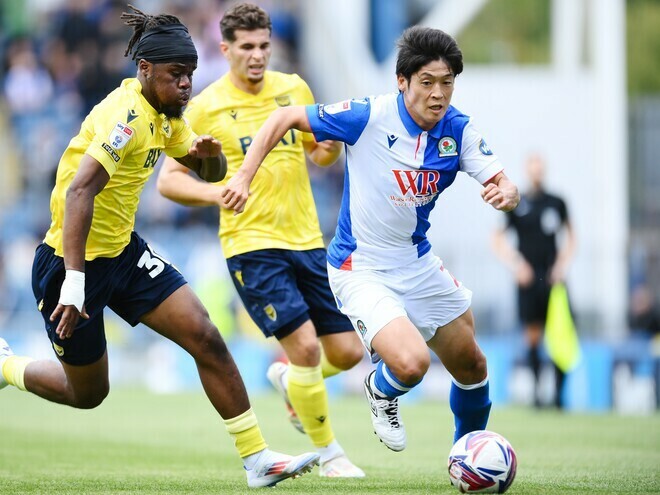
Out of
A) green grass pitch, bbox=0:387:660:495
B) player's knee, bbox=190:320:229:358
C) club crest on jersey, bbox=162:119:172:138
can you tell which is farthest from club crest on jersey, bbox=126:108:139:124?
green grass pitch, bbox=0:387:660:495

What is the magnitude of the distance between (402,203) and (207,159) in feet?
3.93

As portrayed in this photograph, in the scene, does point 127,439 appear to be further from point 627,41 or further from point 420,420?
point 627,41

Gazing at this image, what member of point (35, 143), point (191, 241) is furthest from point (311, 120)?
point (35, 143)

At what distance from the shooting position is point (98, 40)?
19812 millimetres

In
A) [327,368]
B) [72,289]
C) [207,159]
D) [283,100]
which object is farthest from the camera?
[327,368]

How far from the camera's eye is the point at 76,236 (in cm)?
591

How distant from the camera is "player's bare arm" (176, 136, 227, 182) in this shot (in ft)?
21.4

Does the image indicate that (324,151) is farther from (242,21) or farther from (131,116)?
(131,116)

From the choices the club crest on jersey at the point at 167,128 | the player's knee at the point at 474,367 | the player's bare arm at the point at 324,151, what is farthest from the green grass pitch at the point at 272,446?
the player's bare arm at the point at 324,151

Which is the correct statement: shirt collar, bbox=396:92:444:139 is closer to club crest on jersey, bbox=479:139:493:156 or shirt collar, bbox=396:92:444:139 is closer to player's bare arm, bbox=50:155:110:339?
club crest on jersey, bbox=479:139:493:156

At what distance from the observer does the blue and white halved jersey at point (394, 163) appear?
6453 millimetres

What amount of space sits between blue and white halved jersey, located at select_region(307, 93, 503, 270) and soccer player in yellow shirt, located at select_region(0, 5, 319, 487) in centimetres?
81

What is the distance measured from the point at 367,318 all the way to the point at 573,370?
8733 millimetres

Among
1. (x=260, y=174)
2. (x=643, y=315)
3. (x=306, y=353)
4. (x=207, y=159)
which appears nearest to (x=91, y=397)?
(x=306, y=353)
